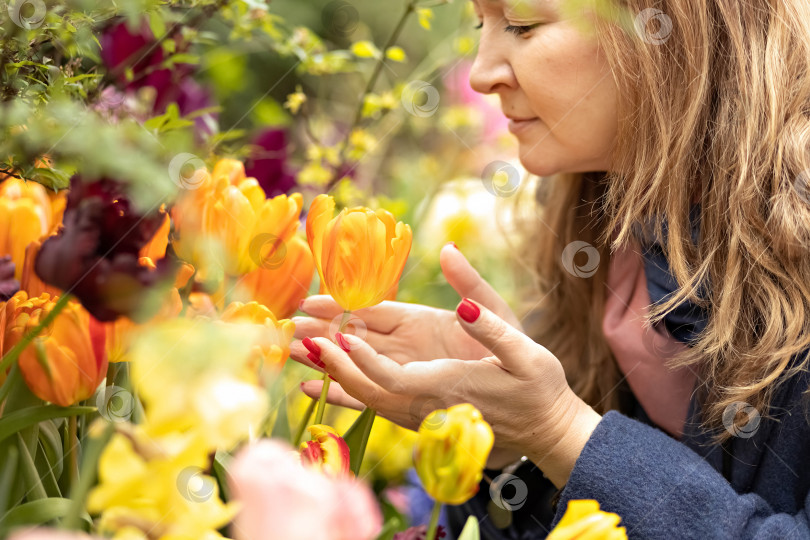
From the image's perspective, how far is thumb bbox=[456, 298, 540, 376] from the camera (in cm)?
48

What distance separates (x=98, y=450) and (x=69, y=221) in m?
0.10

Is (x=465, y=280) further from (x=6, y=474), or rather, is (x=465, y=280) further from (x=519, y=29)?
(x=6, y=474)

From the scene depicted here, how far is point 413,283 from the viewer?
2.96 feet

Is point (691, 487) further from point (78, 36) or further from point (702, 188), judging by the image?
point (78, 36)

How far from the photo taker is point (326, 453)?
1.11 ft

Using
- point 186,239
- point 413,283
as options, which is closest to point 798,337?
point 413,283

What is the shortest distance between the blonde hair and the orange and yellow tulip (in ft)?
1.32
